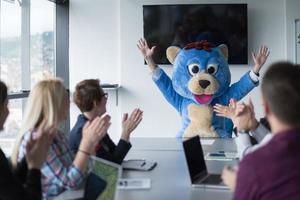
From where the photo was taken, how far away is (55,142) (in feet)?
5.57

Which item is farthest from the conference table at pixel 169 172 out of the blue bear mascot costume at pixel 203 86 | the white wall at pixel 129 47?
the white wall at pixel 129 47

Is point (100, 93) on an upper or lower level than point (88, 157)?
upper

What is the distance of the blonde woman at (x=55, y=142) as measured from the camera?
1.61 metres

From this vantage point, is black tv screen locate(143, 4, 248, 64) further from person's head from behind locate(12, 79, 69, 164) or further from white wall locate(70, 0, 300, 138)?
person's head from behind locate(12, 79, 69, 164)

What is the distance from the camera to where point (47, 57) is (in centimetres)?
523

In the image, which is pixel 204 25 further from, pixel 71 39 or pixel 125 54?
pixel 71 39

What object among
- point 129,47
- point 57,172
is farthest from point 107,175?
point 129,47

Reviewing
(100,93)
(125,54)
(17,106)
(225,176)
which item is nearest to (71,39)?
(125,54)

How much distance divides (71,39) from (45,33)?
0.33 metres

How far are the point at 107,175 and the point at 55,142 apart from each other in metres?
0.25

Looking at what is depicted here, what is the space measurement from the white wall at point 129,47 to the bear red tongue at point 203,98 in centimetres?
174

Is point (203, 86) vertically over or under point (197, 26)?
under

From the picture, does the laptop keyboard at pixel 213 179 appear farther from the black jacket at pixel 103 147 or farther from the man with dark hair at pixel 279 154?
the man with dark hair at pixel 279 154

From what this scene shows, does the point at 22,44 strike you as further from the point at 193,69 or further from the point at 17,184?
the point at 17,184
